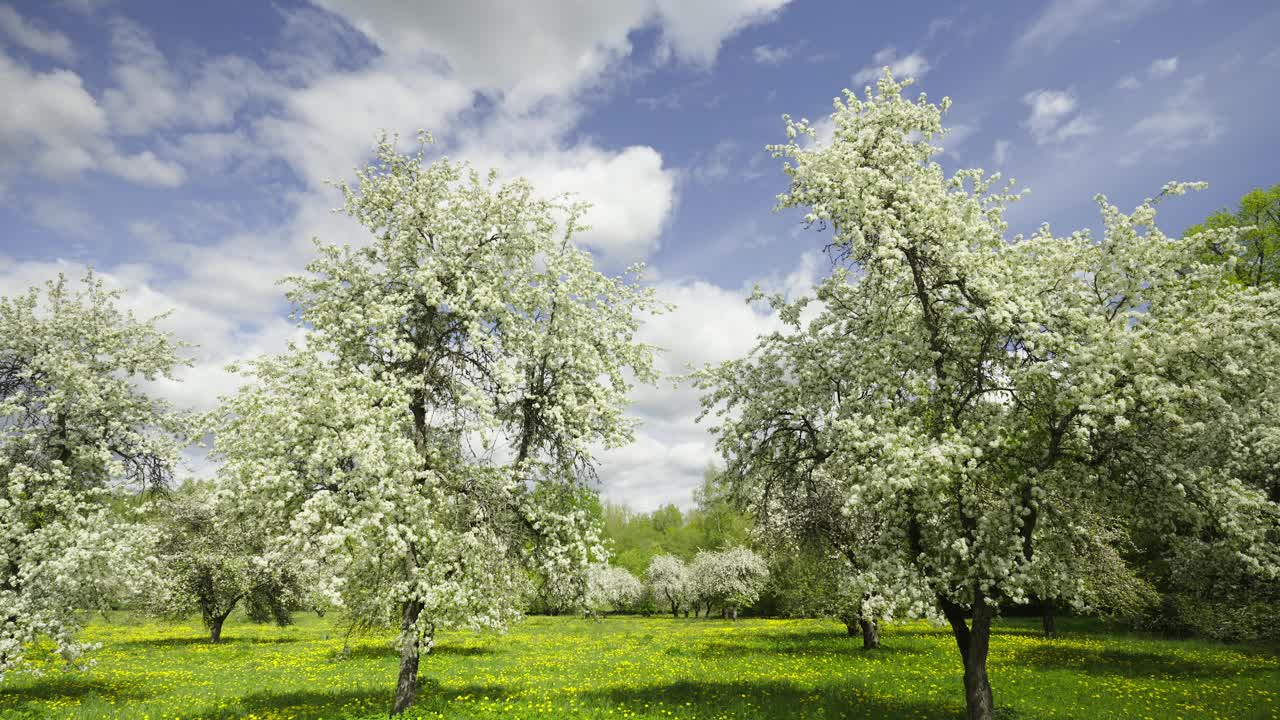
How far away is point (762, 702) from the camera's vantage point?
17.1 metres

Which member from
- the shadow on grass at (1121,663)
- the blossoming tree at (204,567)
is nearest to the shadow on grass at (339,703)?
the blossoming tree at (204,567)

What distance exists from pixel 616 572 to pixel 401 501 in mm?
78372

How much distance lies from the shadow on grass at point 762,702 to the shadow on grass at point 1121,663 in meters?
9.94

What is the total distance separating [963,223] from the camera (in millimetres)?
12500

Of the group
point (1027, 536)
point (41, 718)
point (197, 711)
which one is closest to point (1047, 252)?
point (1027, 536)

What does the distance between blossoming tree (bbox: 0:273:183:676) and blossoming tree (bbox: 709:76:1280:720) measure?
19.0 m

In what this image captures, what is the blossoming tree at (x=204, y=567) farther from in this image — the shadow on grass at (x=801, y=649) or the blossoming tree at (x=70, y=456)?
the shadow on grass at (x=801, y=649)

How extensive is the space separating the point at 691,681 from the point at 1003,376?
46.3 ft

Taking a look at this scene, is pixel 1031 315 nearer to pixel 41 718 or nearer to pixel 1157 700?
pixel 1157 700

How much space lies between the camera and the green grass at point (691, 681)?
53.5 ft

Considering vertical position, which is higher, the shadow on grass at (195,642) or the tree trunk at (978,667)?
the tree trunk at (978,667)

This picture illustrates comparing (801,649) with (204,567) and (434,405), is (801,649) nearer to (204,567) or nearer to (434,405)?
(434,405)

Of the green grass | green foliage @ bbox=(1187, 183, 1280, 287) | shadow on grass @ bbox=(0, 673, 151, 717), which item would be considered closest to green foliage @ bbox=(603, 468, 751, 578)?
the green grass

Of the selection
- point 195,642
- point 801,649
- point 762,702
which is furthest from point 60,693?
point 801,649
